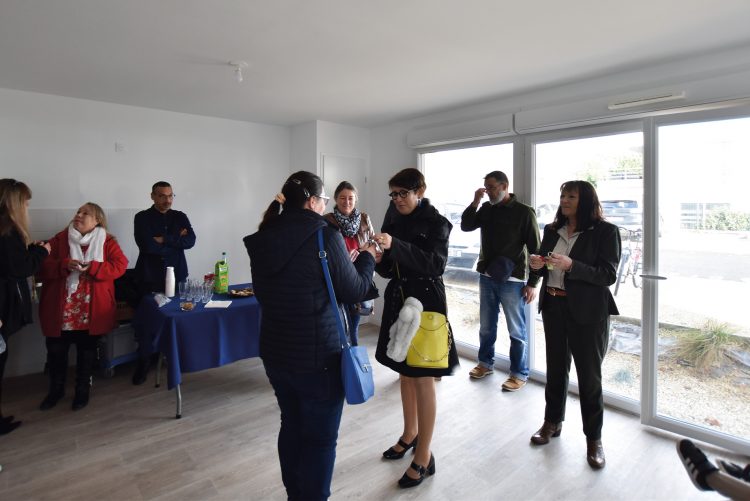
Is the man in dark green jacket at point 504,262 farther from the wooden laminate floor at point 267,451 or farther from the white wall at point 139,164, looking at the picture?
the white wall at point 139,164

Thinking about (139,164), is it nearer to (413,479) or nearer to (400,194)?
(400,194)

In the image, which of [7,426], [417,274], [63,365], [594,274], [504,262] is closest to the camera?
[417,274]

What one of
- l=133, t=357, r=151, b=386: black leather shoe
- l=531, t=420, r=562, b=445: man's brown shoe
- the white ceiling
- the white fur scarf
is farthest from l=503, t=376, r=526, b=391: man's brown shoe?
l=133, t=357, r=151, b=386: black leather shoe

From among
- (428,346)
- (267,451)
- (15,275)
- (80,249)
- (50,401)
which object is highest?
(80,249)

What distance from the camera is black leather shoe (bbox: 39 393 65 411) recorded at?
9.78ft

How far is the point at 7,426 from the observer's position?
8.80 feet

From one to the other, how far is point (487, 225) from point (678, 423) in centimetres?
183

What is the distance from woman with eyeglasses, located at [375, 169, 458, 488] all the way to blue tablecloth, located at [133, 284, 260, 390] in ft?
4.38

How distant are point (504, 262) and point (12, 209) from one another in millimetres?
3340

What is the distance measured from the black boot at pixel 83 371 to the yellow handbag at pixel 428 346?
8.18 ft

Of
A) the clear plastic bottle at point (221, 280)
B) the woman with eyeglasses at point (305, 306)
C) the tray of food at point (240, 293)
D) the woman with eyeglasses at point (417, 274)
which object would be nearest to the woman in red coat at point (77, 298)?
the clear plastic bottle at point (221, 280)

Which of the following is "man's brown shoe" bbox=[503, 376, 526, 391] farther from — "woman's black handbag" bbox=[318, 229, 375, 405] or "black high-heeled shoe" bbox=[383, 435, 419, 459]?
"woman's black handbag" bbox=[318, 229, 375, 405]

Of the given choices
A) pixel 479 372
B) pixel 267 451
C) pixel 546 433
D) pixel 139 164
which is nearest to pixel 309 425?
pixel 267 451

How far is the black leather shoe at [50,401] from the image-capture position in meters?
2.98
